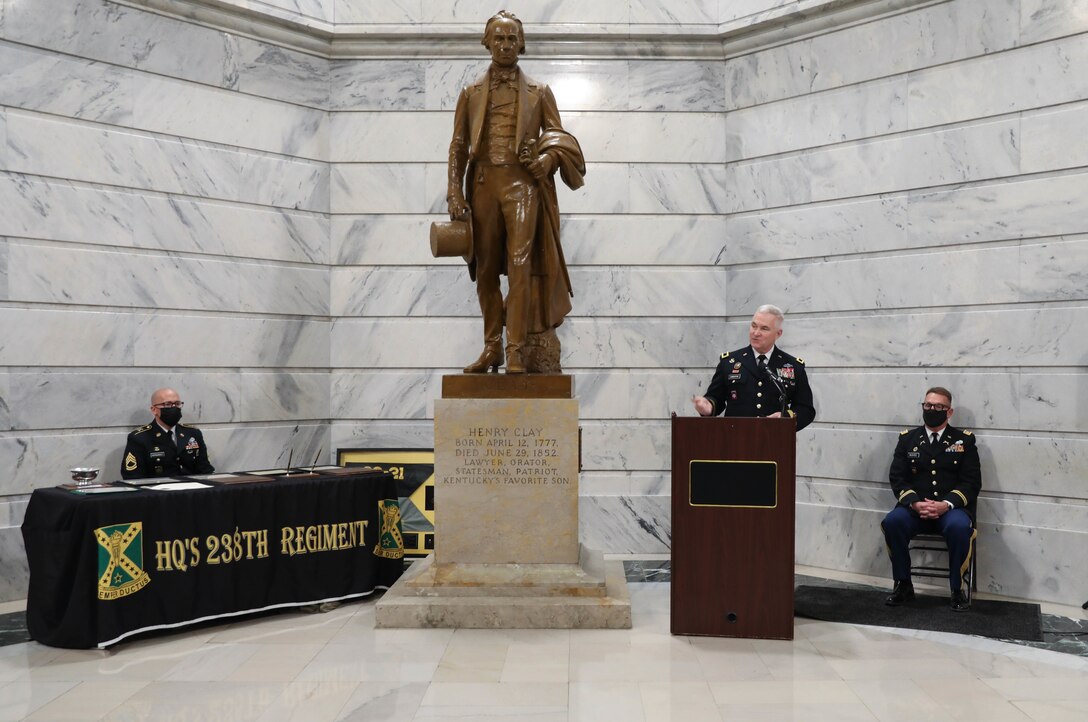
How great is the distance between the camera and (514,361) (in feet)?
19.5

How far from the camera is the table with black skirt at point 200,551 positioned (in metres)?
5.07

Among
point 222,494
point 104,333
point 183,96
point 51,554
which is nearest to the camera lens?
point 51,554

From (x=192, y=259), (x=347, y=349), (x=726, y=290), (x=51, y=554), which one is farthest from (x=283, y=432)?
(x=726, y=290)

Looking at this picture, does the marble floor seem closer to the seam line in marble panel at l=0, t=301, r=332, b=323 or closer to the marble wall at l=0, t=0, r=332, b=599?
the marble wall at l=0, t=0, r=332, b=599

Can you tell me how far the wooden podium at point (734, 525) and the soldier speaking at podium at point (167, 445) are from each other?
12.4ft

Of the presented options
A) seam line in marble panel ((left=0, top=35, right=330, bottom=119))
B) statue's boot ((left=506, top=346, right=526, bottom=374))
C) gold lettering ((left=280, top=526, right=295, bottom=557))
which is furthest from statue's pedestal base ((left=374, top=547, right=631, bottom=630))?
seam line in marble panel ((left=0, top=35, right=330, bottom=119))

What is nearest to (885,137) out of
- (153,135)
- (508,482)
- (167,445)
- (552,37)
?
(552,37)

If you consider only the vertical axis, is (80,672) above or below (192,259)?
below

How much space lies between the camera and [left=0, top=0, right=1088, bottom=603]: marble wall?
22.2 ft

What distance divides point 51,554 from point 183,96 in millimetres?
4204

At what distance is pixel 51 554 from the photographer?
16.7 ft

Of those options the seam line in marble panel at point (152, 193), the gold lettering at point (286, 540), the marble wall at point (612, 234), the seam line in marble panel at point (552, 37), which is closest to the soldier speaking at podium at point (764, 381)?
the marble wall at point (612, 234)

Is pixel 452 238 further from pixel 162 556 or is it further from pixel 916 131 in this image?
pixel 916 131

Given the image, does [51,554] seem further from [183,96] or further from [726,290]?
[726,290]
